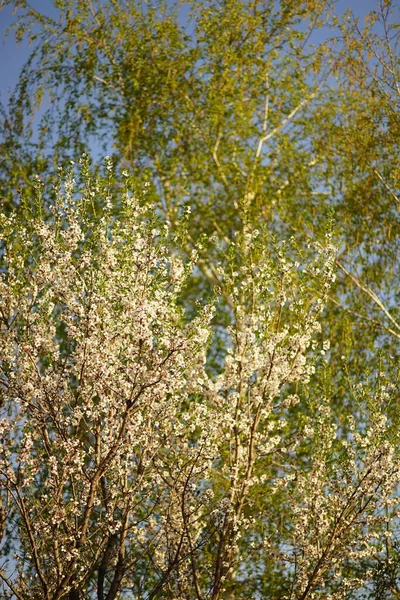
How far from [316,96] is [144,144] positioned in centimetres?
385

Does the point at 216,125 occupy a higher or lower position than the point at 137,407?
higher

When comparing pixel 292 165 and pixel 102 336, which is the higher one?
pixel 292 165

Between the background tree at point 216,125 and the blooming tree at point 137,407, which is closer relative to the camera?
the blooming tree at point 137,407

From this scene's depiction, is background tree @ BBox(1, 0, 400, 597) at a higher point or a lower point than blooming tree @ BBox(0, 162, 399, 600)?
higher

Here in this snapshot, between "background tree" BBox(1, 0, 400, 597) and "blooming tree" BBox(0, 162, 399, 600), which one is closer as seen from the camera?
"blooming tree" BBox(0, 162, 399, 600)

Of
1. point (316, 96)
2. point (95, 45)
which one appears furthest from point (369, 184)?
point (95, 45)

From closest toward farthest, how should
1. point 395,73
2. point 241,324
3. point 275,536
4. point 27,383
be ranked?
point 27,383 < point 241,324 < point 275,536 < point 395,73

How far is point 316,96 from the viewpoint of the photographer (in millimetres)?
15000

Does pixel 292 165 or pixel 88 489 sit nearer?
pixel 88 489

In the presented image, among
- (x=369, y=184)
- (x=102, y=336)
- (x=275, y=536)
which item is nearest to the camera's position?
(x=102, y=336)

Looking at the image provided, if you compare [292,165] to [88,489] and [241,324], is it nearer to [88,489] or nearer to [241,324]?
[241,324]

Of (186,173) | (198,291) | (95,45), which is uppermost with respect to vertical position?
(95,45)

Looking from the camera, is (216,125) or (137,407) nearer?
(137,407)

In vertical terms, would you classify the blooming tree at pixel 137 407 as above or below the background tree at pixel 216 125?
below
